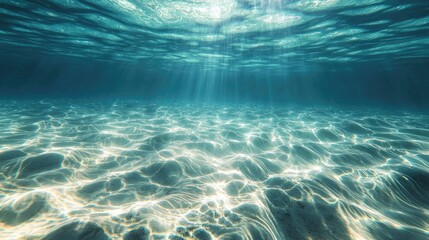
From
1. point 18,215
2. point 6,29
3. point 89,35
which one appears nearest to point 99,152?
point 18,215

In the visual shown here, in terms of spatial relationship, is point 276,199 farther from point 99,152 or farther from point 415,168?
point 99,152

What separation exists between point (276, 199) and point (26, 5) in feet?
51.2

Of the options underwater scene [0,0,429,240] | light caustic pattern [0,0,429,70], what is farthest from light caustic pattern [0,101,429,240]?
light caustic pattern [0,0,429,70]

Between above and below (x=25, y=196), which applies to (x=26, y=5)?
above

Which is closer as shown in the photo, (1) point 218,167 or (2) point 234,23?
(1) point 218,167

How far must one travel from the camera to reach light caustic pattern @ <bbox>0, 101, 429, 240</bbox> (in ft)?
10.5

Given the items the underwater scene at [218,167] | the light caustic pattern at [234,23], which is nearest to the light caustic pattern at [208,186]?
the underwater scene at [218,167]

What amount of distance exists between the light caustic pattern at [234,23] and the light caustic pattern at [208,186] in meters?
6.58

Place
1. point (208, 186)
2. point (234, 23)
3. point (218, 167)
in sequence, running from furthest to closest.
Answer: point (234, 23) → point (218, 167) → point (208, 186)

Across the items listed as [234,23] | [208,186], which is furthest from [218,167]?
[234,23]

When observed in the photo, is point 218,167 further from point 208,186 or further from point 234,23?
point 234,23

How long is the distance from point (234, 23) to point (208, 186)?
Answer: 10654 millimetres

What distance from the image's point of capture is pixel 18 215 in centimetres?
337

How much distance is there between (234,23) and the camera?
39.1 feet
